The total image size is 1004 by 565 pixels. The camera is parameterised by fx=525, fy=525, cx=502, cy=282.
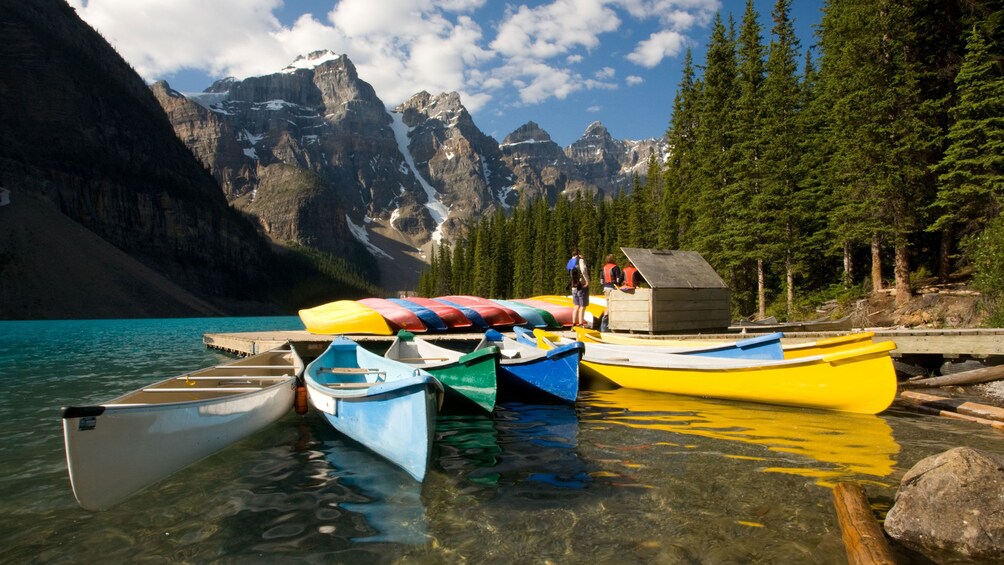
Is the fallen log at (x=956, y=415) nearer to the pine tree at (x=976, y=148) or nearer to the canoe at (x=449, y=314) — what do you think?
the pine tree at (x=976, y=148)

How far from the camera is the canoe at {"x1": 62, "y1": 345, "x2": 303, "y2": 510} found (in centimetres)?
515

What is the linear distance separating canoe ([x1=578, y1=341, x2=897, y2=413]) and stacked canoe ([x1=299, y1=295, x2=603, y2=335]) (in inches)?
308

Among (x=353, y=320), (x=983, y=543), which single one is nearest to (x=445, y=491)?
(x=983, y=543)

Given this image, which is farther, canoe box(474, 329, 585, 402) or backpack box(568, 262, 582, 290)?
backpack box(568, 262, 582, 290)

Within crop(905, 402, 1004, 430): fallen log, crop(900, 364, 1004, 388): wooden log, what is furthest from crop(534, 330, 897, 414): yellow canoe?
crop(900, 364, 1004, 388): wooden log

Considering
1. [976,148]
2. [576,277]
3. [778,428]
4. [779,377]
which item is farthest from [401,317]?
[976,148]

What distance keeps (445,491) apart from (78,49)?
184403 mm

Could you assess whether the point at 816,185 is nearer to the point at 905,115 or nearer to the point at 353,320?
the point at 905,115

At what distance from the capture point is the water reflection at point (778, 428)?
689cm

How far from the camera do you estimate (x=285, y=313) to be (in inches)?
6206

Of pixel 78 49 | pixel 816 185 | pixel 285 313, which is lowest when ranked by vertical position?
→ pixel 285 313

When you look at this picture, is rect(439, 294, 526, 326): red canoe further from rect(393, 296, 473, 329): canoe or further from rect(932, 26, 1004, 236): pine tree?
rect(932, 26, 1004, 236): pine tree

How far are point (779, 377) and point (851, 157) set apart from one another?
18191 millimetres

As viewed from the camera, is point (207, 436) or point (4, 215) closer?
point (207, 436)
